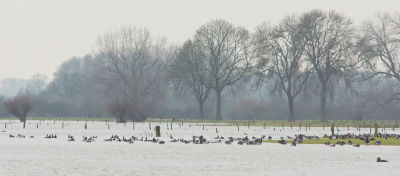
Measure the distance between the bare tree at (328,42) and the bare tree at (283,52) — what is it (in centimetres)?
107

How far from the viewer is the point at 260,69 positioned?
5509 centimetres

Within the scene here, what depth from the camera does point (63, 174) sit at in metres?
11.2

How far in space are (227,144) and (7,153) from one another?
9521mm

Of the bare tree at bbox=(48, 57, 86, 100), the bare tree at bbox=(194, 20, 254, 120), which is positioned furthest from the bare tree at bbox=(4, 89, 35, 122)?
the bare tree at bbox=(48, 57, 86, 100)

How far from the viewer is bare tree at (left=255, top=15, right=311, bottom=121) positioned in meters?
50.7

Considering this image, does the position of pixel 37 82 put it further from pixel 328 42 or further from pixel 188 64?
pixel 328 42

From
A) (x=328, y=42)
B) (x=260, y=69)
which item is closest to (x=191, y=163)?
(x=328, y=42)

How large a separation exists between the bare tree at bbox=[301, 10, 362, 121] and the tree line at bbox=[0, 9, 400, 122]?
0.34 ft

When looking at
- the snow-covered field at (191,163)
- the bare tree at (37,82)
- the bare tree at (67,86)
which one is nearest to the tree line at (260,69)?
the bare tree at (67,86)

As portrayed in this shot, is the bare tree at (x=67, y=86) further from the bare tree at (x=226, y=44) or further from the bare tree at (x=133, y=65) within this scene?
the bare tree at (x=226, y=44)

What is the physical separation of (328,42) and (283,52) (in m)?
7.40

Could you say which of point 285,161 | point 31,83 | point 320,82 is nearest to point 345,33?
point 320,82

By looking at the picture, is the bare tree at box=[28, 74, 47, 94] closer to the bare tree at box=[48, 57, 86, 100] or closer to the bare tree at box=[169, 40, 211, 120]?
the bare tree at box=[48, 57, 86, 100]

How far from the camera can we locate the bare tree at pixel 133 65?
209 ft
